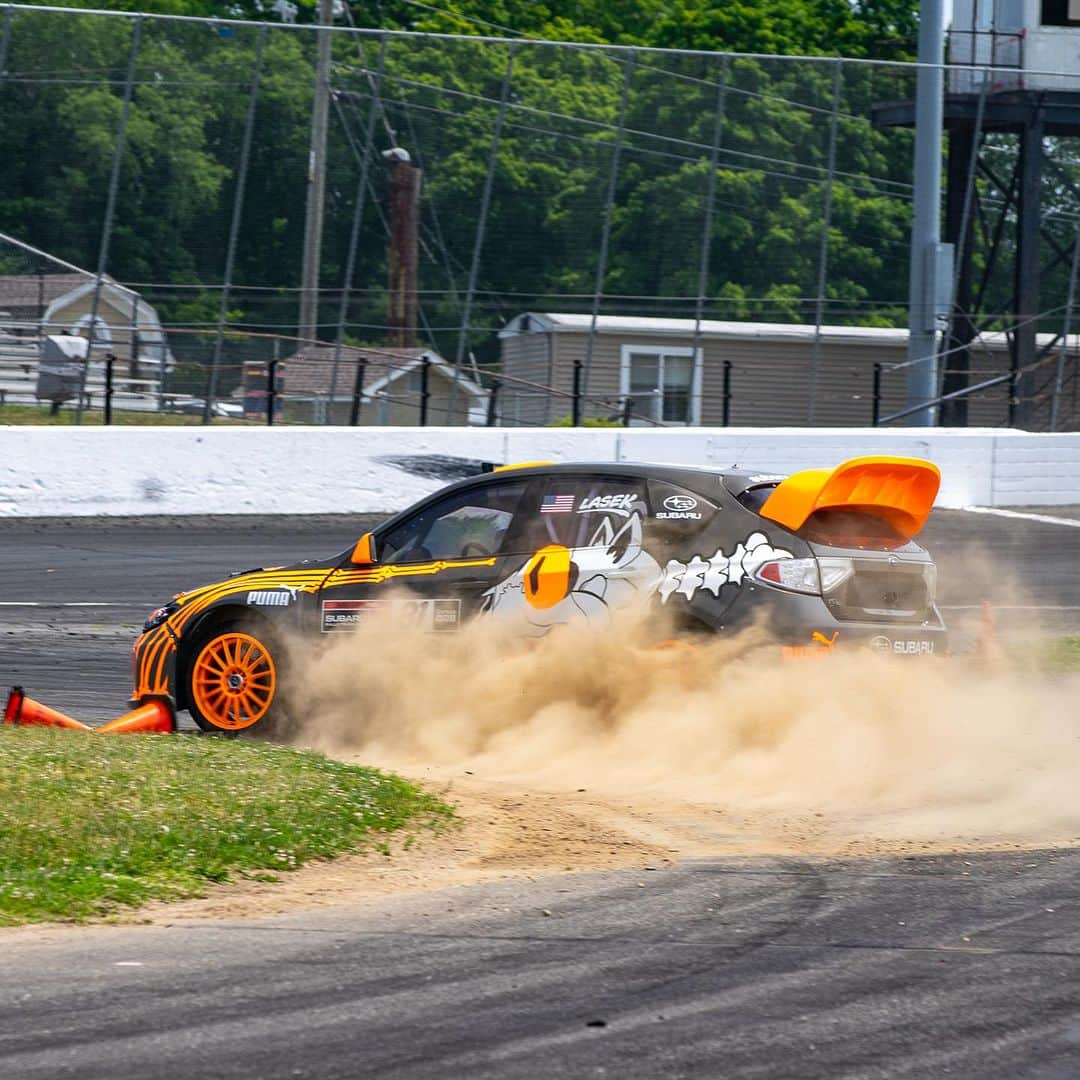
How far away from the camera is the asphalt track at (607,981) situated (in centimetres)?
472

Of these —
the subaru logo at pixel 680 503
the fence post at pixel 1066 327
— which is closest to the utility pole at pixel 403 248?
the fence post at pixel 1066 327

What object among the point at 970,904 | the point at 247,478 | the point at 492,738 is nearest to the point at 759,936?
the point at 970,904

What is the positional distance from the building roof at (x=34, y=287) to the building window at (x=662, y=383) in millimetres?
7930

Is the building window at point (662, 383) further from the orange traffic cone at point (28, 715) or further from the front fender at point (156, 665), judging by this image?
the orange traffic cone at point (28, 715)

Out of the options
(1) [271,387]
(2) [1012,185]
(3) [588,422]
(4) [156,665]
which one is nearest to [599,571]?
(4) [156,665]

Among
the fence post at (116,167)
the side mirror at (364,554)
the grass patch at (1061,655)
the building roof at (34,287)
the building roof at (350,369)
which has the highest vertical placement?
the fence post at (116,167)

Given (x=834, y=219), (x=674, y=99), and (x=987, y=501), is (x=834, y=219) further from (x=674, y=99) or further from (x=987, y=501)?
(x=987, y=501)

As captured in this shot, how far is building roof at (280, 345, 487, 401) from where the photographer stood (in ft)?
82.5

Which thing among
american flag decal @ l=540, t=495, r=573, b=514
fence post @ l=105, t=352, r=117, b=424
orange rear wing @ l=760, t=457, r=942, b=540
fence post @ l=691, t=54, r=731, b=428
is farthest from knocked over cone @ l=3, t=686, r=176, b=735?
fence post @ l=691, t=54, r=731, b=428

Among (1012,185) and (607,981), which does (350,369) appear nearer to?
(1012,185)

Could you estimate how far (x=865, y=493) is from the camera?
9.44 metres

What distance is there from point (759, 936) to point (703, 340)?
2156cm

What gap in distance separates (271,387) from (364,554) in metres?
14.4

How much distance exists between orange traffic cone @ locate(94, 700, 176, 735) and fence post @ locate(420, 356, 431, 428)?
15.0 m
